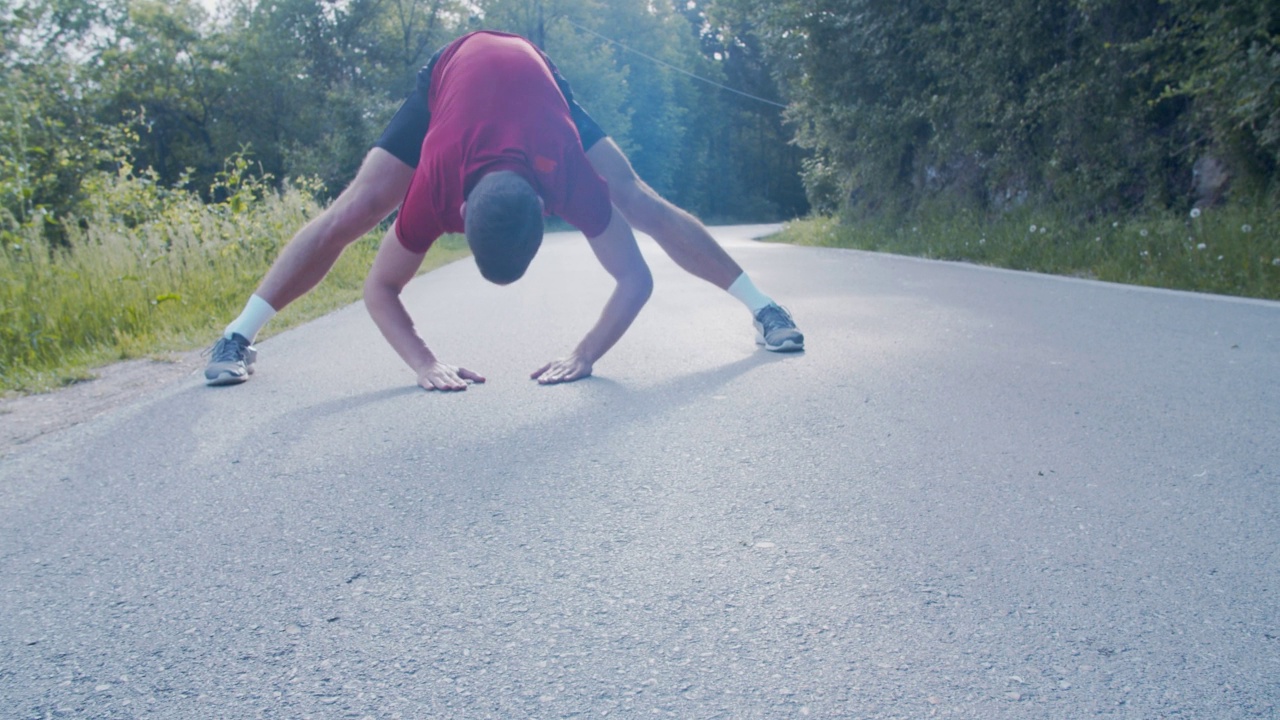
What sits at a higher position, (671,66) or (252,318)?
(671,66)

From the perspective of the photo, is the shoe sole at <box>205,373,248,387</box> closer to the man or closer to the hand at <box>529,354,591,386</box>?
the man

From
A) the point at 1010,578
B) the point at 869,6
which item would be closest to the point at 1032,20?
the point at 869,6

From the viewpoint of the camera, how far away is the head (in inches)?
137

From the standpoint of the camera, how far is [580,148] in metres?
4.07

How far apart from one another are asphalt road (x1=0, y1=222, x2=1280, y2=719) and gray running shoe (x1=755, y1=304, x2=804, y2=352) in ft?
1.44

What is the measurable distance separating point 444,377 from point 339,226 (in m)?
0.82

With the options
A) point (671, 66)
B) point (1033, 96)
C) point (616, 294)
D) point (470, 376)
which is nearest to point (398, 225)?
point (470, 376)

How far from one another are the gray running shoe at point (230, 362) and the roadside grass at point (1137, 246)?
6.88 meters

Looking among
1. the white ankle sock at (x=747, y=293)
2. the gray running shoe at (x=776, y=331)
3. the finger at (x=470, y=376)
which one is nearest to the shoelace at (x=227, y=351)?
the finger at (x=470, y=376)

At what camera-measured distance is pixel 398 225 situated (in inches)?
165

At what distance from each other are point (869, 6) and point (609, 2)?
47.9m

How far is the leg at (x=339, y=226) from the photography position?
14.7 feet

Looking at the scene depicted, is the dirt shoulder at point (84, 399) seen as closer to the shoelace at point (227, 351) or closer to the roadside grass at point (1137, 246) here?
the shoelace at point (227, 351)

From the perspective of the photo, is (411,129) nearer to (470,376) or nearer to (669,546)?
(470,376)
